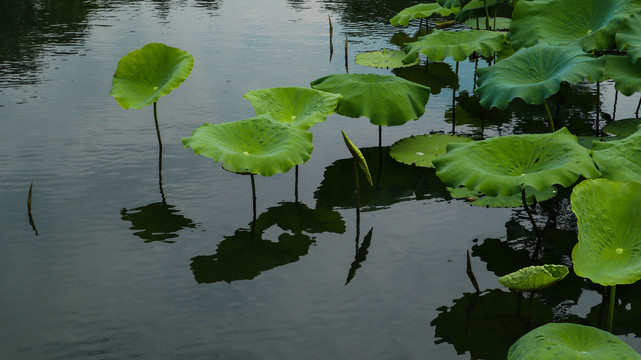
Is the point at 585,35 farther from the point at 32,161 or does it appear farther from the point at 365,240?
the point at 32,161

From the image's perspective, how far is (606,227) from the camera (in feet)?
10.2

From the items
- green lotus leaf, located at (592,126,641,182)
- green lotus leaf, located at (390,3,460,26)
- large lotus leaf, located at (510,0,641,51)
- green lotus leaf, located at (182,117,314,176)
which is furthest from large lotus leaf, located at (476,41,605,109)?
green lotus leaf, located at (390,3,460,26)

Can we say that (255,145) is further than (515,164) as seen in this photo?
Yes

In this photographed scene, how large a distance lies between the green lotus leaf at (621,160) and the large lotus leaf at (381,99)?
5.52ft

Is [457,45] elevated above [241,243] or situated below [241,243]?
above

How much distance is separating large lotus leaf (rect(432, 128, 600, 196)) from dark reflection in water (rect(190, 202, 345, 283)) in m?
0.97

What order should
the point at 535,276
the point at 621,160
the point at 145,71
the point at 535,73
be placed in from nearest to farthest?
1. the point at 535,276
2. the point at 621,160
3. the point at 535,73
4. the point at 145,71

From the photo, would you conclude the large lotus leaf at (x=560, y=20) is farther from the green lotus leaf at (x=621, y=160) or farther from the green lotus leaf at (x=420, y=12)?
the green lotus leaf at (x=420, y=12)

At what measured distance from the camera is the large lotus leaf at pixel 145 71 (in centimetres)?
509

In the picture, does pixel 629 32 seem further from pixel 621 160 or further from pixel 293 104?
pixel 293 104

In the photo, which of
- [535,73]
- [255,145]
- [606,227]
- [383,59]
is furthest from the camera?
[383,59]

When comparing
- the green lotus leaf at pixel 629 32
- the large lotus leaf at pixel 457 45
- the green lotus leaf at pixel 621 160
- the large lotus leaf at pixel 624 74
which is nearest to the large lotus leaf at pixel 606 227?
the green lotus leaf at pixel 621 160

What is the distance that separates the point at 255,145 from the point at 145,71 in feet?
4.93

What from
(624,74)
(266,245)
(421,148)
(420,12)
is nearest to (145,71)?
(266,245)
